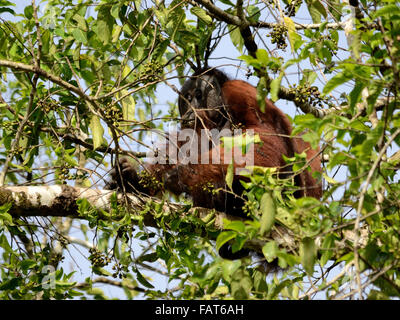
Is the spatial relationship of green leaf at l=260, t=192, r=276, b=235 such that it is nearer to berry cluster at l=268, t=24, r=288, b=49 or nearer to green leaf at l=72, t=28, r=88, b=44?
A: berry cluster at l=268, t=24, r=288, b=49

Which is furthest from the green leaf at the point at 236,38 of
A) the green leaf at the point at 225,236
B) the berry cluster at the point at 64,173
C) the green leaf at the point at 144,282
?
the green leaf at the point at 225,236

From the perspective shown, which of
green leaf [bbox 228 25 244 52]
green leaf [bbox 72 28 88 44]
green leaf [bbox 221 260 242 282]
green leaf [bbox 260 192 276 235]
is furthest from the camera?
green leaf [bbox 228 25 244 52]

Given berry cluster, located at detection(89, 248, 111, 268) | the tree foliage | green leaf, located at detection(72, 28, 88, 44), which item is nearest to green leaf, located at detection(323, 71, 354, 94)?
the tree foliage

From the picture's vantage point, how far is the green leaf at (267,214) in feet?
7.74

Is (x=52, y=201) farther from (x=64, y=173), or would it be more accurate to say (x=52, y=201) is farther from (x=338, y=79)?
(x=338, y=79)

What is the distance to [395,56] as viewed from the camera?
245 centimetres

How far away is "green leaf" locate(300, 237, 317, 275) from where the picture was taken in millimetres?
2377

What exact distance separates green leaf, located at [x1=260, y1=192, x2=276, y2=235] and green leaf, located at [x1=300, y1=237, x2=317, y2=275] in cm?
18

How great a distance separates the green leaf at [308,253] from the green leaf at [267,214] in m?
0.18

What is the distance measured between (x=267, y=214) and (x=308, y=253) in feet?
0.82

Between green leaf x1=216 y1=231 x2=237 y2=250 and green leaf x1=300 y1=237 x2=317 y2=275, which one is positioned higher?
green leaf x1=216 y1=231 x2=237 y2=250

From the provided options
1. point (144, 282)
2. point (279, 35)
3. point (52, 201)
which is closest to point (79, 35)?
point (52, 201)

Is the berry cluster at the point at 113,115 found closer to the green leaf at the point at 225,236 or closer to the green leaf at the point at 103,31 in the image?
the green leaf at the point at 103,31

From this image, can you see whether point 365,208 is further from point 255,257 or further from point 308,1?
point 255,257
